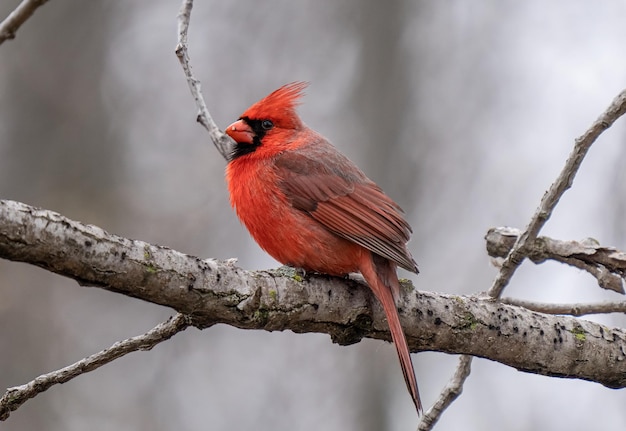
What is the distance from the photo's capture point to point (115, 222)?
687 centimetres

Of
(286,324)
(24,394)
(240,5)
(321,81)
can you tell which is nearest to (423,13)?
(321,81)

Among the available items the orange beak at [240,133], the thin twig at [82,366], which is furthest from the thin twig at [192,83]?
the thin twig at [82,366]

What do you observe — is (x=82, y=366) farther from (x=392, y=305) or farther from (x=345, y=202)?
(x=345, y=202)

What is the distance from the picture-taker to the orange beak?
417 cm

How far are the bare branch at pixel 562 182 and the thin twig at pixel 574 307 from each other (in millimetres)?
292

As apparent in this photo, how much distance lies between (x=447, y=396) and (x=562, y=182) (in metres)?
0.90

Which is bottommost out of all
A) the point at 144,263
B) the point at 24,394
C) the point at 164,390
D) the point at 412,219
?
the point at 24,394

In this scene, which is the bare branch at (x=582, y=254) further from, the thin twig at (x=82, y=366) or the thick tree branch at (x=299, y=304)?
the thin twig at (x=82, y=366)

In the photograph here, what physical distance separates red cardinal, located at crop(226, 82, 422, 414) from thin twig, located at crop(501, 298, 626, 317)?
0.47 m

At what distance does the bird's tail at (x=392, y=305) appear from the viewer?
3.13 m

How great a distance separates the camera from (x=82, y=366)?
268cm

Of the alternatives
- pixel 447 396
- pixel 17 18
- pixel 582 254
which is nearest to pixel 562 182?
pixel 582 254

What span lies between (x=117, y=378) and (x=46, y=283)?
36.6 inches

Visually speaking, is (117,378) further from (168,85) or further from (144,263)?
(144,263)
